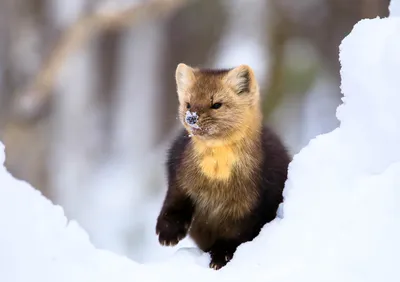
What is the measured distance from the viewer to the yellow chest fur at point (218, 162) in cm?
518

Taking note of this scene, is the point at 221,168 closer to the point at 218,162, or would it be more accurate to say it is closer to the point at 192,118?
the point at 218,162

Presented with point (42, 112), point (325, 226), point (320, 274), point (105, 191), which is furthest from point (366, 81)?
point (42, 112)

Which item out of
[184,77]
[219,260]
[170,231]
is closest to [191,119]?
[184,77]

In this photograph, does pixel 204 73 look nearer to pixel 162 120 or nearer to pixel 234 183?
pixel 234 183

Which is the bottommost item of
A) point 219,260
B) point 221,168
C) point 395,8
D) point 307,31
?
point 219,260

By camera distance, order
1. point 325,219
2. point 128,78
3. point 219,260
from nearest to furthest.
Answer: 1. point 325,219
2. point 219,260
3. point 128,78

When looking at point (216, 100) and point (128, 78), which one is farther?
point (128, 78)

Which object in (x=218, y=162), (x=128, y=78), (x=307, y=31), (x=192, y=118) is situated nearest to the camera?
(x=192, y=118)

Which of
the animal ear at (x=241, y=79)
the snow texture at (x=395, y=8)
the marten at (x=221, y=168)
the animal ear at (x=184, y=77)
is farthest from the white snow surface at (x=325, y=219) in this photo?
the animal ear at (x=184, y=77)

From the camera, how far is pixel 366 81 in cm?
421

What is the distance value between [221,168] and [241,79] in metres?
0.59

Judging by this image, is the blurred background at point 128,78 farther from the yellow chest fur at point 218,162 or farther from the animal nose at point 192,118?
the animal nose at point 192,118

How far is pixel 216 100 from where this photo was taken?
5297mm

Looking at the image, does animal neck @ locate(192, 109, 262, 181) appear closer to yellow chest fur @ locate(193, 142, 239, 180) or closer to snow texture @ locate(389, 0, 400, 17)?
yellow chest fur @ locate(193, 142, 239, 180)
